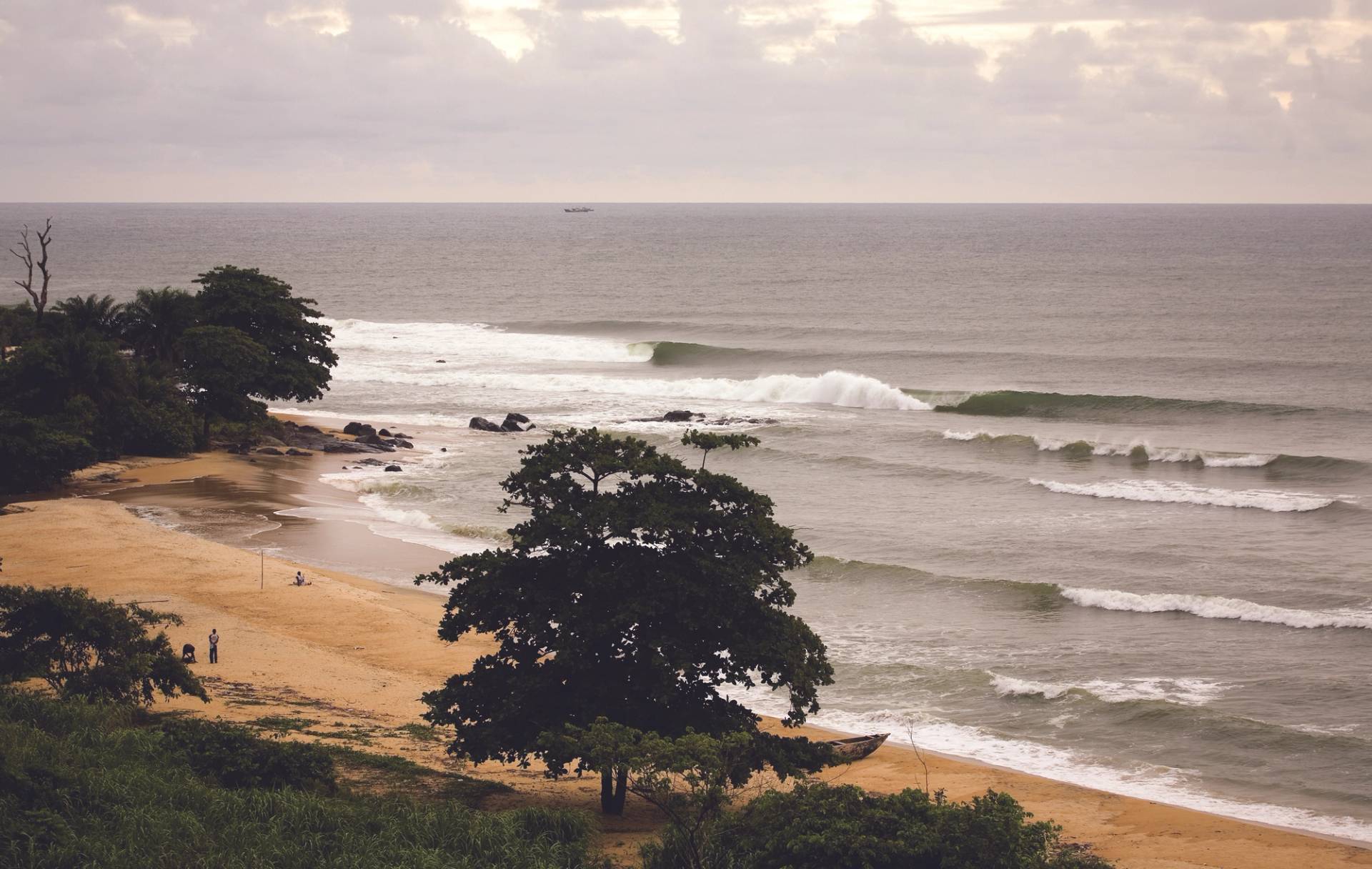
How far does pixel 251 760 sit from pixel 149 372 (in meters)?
36.4

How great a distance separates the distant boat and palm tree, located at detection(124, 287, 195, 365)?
1677 inches

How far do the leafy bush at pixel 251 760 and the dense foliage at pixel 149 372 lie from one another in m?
26.4

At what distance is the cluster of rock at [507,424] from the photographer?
183ft

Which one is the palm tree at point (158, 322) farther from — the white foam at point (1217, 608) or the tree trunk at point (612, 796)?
the tree trunk at point (612, 796)

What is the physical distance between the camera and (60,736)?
17062 millimetres

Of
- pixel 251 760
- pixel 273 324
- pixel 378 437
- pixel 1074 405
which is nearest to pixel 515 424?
pixel 378 437

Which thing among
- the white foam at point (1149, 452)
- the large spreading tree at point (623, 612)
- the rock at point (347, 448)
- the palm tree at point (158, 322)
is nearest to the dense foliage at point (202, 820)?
the large spreading tree at point (623, 612)

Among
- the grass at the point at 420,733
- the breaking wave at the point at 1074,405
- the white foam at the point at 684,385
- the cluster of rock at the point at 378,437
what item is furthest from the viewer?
the white foam at the point at 684,385

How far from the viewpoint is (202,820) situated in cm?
1463

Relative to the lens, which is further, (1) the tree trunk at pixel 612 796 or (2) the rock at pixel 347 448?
(2) the rock at pixel 347 448

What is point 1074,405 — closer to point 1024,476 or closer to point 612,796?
point 1024,476

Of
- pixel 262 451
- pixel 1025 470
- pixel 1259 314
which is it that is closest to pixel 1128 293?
pixel 1259 314

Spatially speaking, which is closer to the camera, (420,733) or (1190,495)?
(420,733)

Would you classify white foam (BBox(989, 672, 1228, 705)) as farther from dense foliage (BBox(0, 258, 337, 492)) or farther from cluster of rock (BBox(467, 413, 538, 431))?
cluster of rock (BBox(467, 413, 538, 431))
